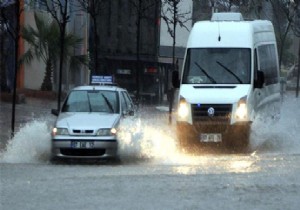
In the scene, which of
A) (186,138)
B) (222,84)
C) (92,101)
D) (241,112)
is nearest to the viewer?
(92,101)

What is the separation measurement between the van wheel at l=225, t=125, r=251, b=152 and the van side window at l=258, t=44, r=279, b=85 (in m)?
2.50

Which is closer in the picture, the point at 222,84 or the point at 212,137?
the point at 212,137

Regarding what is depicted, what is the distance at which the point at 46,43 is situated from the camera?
99.7ft

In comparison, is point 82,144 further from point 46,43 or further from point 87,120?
point 46,43

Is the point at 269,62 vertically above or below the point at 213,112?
above

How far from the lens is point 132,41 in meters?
36.5

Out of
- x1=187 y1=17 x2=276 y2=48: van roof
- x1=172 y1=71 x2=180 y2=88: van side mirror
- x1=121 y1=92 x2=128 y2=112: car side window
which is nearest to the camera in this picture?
x1=121 y1=92 x2=128 y2=112: car side window

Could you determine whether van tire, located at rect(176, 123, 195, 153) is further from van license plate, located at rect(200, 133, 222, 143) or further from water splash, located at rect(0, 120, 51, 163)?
water splash, located at rect(0, 120, 51, 163)

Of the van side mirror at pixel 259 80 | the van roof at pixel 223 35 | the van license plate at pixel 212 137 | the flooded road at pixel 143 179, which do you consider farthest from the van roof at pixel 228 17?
the van license plate at pixel 212 137

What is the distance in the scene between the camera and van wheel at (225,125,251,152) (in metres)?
15.2

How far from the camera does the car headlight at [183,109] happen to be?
15.3 m

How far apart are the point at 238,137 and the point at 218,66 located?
6.31 ft

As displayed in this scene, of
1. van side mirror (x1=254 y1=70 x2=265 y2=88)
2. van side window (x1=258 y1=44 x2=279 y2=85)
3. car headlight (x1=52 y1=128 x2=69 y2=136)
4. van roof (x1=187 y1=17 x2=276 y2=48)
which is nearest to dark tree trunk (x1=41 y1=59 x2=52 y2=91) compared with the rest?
van side window (x1=258 y1=44 x2=279 y2=85)

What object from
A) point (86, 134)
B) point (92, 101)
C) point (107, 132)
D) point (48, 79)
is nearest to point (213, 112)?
point (92, 101)
